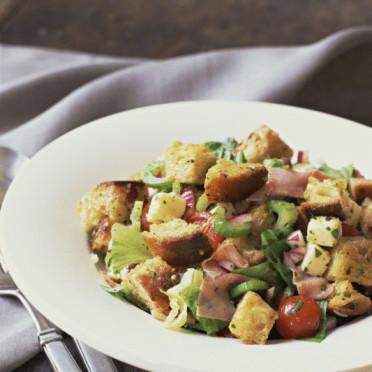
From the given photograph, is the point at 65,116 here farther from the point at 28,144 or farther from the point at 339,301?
the point at 339,301

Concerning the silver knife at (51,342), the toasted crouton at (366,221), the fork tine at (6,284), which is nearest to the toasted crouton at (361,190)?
the toasted crouton at (366,221)

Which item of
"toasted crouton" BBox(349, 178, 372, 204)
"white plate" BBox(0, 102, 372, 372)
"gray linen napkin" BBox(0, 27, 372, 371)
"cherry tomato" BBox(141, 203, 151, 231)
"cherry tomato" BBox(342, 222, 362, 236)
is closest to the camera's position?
"white plate" BBox(0, 102, 372, 372)

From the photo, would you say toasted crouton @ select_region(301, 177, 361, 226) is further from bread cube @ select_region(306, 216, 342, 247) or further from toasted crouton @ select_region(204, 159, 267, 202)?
toasted crouton @ select_region(204, 159, 267, 202)

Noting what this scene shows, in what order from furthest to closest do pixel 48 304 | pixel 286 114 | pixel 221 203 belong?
pixel 286 114
pixel 221 203
pixel 48 304

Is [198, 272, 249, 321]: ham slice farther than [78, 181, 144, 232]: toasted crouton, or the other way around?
[78, 181, 144, 232]: toasted crouton

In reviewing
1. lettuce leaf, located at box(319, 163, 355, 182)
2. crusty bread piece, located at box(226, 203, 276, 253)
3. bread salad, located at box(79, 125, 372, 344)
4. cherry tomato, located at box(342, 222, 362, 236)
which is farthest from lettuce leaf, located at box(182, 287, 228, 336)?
lettuce leaf, located at box(319, 163, 355, 182)

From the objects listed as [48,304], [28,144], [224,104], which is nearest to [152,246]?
[48,304]

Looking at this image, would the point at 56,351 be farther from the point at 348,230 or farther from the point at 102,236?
the point at 348,230
